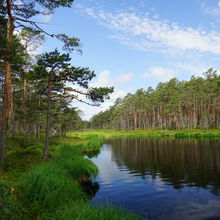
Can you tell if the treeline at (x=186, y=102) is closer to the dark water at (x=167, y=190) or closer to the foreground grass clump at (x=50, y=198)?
the dark water at (x=167, y=190)

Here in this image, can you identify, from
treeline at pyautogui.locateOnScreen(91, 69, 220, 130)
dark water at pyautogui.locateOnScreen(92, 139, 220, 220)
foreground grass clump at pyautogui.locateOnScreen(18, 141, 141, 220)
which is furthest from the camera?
treeline at pyautogui.locateOnScreen(91, 69, 220, 130)

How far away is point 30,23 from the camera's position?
34.8 feet

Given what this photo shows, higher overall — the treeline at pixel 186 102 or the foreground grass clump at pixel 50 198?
the treeline at pixel 186 102

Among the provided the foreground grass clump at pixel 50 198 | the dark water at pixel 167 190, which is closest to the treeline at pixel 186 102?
the dark water at pixel 167 190

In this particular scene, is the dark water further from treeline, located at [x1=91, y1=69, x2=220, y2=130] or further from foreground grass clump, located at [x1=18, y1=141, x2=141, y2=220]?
treeline, located at [x1=91, y1=69, x2=220, y2=130]

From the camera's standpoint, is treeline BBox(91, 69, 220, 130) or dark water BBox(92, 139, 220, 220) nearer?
dark water BBox(92, 139, 220, 220)

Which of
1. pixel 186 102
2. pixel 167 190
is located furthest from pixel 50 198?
pixel 186 102

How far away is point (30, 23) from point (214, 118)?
7111cm

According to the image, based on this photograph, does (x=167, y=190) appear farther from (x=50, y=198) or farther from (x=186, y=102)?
(x=186, y=102)

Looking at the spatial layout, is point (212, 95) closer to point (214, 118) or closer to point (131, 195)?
point (214, 118)

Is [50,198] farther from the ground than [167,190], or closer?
farther from the ground

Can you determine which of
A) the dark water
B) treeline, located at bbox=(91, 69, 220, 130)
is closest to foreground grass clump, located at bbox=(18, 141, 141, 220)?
the dark water

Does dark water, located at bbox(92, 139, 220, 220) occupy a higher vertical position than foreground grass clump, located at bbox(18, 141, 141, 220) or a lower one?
lower

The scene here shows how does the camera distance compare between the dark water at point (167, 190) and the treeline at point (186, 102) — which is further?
the treeline at point (186, 102)
